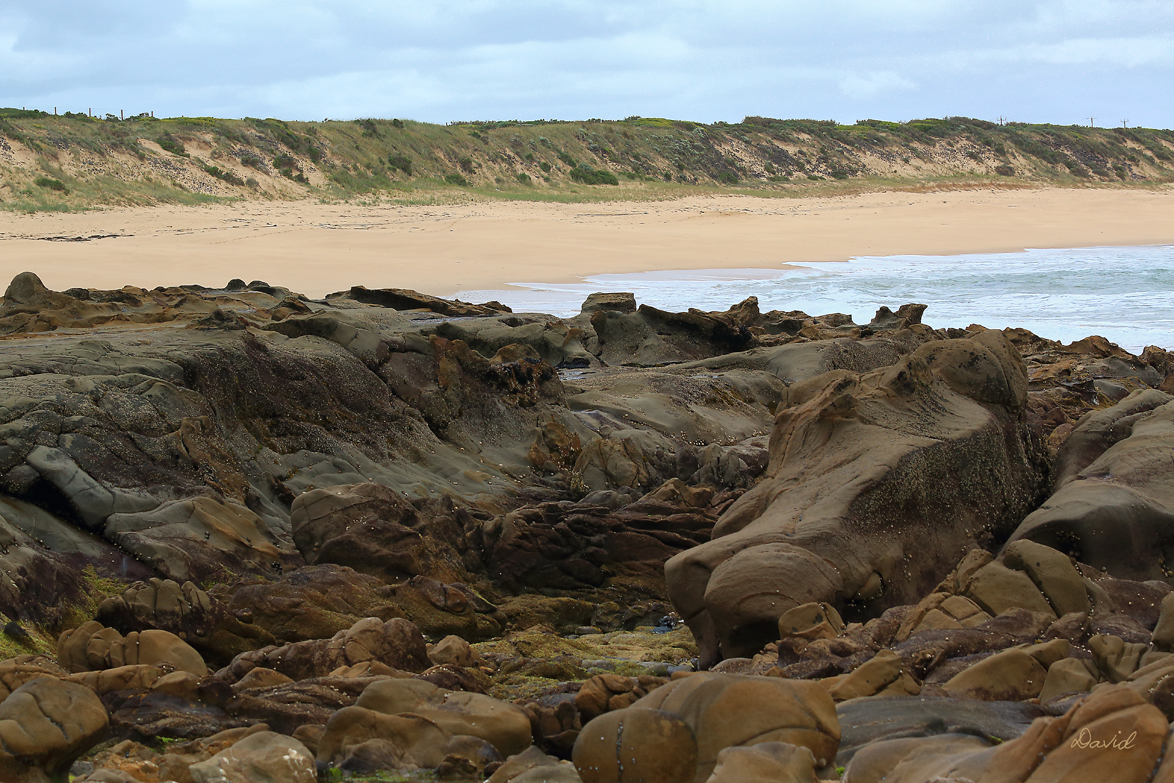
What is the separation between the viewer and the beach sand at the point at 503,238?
1681 centimetres

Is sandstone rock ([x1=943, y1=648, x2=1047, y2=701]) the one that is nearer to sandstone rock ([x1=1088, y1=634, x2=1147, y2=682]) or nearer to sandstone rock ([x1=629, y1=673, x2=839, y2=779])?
sandstone rock ([x1=1088, y1=634, x2=1147, y2=682])

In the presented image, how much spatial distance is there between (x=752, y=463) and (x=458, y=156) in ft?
110

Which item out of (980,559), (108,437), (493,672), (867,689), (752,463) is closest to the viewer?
(867,689)

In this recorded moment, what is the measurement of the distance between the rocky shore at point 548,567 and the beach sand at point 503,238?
840 centimetres

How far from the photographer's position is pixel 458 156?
39000mm

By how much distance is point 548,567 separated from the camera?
5477 mm

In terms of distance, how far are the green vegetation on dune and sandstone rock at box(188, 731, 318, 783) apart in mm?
24317

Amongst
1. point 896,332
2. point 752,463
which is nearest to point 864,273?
point 896,332

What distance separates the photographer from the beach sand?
16.8 m

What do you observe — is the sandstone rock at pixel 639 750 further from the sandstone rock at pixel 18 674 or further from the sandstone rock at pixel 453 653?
the sandstone rock at pixel 18 674

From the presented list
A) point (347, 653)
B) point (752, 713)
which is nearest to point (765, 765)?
point (752, 713)

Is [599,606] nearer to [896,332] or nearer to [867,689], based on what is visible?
[867,689]

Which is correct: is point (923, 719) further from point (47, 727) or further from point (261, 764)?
point (47, 727)

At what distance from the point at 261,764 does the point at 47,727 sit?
21.6 inches
